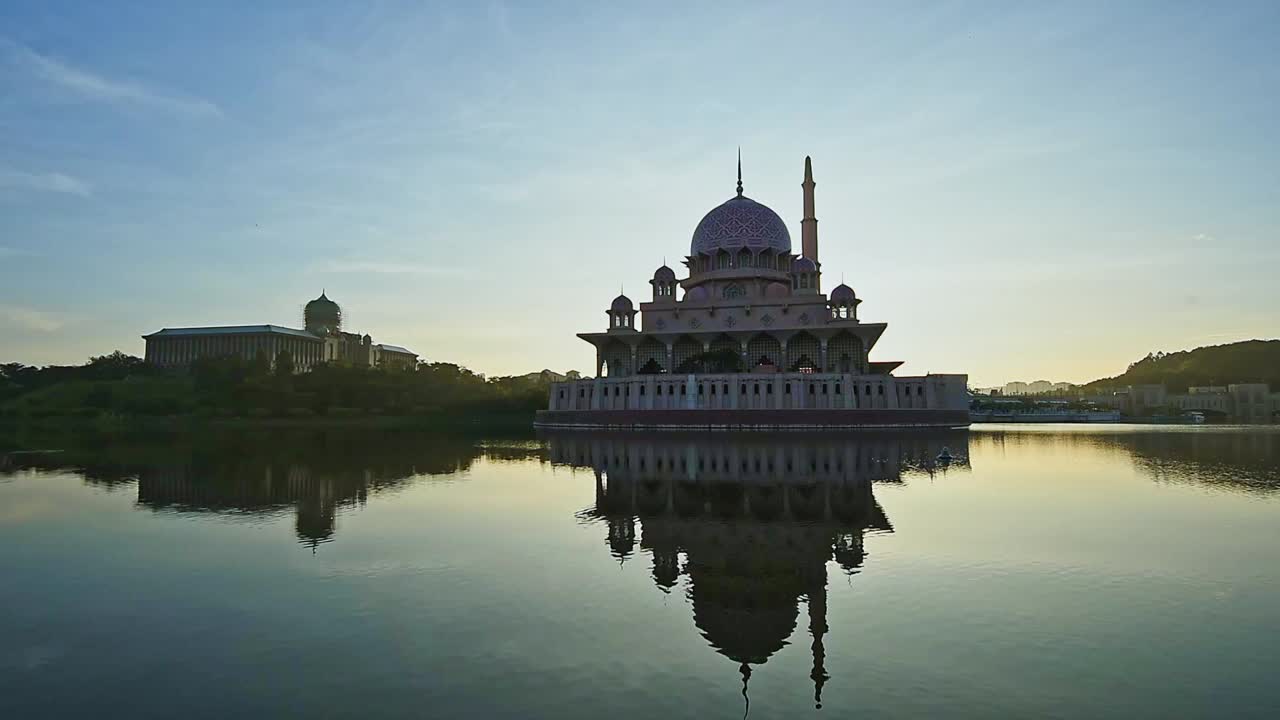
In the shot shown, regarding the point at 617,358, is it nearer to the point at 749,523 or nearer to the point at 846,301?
the point at 846,301

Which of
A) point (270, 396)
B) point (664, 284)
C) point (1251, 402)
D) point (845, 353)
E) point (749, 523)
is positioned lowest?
point (749, 523)

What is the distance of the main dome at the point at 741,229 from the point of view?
65.3 m

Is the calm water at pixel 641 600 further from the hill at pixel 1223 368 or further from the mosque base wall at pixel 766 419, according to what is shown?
the hill at pixel 1223 368

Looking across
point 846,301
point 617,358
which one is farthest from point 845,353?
point 617,358

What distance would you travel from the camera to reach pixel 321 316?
123 meters

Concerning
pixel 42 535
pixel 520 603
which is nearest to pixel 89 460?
pixel 42 535

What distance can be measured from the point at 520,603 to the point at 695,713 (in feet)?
11.9

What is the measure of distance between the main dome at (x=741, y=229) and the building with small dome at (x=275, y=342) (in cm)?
5591

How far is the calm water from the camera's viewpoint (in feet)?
20.9

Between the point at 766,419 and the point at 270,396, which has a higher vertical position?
the point at 270,396

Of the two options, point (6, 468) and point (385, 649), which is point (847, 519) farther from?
point (6, 468)

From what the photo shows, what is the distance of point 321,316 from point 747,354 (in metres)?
84.7

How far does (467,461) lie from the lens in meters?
29.0

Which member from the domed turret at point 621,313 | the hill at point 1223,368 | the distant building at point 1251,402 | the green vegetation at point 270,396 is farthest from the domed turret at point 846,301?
the hill at point 1223,368
